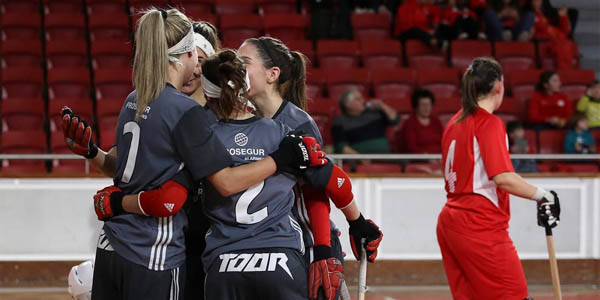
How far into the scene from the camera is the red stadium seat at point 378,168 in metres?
7.41

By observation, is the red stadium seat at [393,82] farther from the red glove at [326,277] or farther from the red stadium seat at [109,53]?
the red glove at [326,277]

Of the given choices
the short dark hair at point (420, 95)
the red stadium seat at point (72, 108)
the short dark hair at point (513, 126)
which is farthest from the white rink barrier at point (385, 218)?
the red stadium seat at point (72, 108)

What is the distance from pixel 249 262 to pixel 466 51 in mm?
7931

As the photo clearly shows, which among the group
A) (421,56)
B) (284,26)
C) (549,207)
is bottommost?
(549,207)

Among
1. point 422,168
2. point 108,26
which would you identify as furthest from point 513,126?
point 108,26

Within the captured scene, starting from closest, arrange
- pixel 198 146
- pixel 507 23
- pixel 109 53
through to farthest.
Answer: pixel 198 146 < pixel 109 53 < pixel 507 23

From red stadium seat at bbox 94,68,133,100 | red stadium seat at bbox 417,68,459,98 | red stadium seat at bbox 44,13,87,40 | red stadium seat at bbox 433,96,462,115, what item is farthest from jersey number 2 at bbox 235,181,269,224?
red stadium seat at bbox 44,13,87,40

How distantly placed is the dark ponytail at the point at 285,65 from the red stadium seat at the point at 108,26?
7.03 m

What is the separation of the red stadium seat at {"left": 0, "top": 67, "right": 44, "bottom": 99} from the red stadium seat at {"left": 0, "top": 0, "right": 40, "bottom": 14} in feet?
4.89

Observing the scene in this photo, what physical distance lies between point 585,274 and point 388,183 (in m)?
2.00

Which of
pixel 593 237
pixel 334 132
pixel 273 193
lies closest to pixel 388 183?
pixel 334 132

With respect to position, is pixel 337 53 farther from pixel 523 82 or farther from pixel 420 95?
pixel 523 82

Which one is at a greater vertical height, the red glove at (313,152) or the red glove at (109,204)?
the red glove at (313,152)

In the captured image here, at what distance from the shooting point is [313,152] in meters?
2.81
